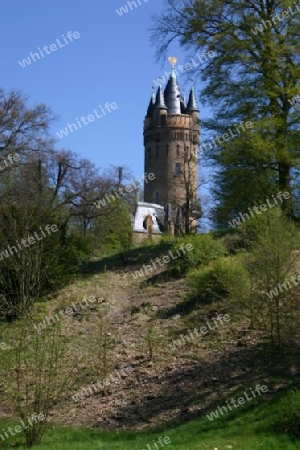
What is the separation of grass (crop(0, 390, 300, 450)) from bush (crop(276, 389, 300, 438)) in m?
0.14

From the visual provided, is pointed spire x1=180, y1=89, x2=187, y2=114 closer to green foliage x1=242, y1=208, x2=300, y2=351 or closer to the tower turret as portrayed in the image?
the tower turret

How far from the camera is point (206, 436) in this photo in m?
10.0

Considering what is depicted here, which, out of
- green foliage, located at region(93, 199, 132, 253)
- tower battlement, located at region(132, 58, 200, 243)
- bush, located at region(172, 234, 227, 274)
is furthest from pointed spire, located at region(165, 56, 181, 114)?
bush, located at region(172, 234, 227, 274)

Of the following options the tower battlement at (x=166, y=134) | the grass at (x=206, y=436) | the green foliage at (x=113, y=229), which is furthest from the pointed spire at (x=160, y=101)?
the grass at (x=206, y=436)

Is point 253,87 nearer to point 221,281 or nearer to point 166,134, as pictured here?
point 221,281

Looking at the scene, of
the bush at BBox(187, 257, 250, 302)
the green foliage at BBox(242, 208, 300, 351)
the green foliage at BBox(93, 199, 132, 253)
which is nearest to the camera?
the green foliage at BBox(242, 208, 300, 351)

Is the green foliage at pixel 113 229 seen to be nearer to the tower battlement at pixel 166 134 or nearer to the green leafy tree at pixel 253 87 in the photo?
the green leafy tree at pixel 253 87

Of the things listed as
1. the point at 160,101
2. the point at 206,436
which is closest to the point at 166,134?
the point at 160,101

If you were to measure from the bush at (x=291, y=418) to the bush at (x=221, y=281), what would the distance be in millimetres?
3929

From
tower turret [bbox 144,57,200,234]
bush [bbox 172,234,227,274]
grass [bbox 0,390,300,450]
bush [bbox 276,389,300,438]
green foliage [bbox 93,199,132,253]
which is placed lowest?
grass [bbox 0,390,300,450]

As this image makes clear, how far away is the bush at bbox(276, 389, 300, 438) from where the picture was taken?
944cm

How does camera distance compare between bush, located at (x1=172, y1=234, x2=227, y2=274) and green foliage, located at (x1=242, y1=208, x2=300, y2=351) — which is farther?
bush, located at (x1=172, y1=234, x2=227, y2=274)

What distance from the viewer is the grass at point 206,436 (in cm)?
930

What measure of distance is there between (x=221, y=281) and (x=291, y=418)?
20.8 feet
